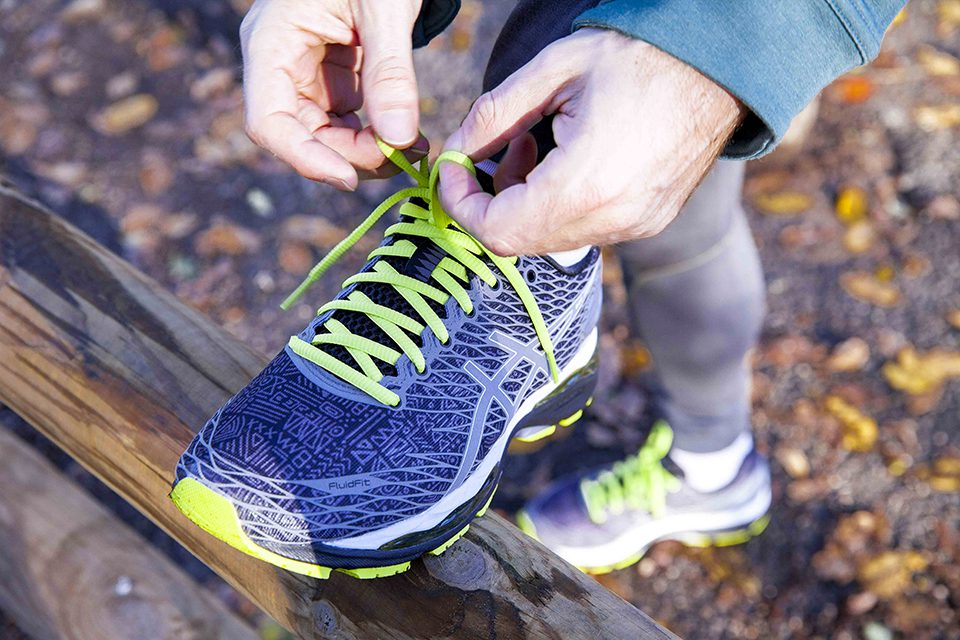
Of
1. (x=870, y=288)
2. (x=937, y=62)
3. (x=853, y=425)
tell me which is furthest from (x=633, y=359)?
(x=937, y=62)

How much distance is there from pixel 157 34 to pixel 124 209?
0.97 metres

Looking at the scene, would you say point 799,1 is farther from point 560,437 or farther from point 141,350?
point 560,437

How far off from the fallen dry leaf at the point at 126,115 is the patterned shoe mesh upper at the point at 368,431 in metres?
2.36

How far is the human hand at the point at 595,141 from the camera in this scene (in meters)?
0.90

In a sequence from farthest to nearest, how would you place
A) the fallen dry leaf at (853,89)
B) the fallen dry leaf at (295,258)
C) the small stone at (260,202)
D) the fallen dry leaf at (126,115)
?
the fallen dry leaf at (126,115), the fallen dry leaf at (853,89), the small stone at (260,202), the fallen dry leaf at (295,258)

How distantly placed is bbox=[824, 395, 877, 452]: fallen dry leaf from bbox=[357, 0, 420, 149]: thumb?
1.76 m

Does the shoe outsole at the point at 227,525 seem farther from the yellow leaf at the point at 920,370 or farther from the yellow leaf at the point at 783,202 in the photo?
the yellow leaf at the point at 783,202

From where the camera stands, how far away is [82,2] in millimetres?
3514

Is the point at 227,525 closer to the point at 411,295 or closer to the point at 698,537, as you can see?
the point at 411,295

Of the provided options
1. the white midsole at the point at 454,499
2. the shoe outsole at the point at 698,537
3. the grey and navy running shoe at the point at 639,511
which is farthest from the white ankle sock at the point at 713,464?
the white midsole at the point at 454,499

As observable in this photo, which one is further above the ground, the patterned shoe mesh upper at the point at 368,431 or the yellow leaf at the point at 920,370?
the patterned shoe mesh upper at the point at 368,431

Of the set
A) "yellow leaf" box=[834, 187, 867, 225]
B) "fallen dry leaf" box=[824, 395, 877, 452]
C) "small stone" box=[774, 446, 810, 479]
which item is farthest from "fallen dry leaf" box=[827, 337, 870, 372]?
"yellow leaf" box=[834, 187, 867, 225]

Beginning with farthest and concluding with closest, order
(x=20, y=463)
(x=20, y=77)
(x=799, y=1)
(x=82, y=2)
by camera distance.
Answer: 1. (x=82, y=2)
2. (x=20, y=77)
3. (x=20, y=463)
4. (x=799, y=1)

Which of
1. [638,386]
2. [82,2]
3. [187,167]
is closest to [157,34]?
[82,2]
